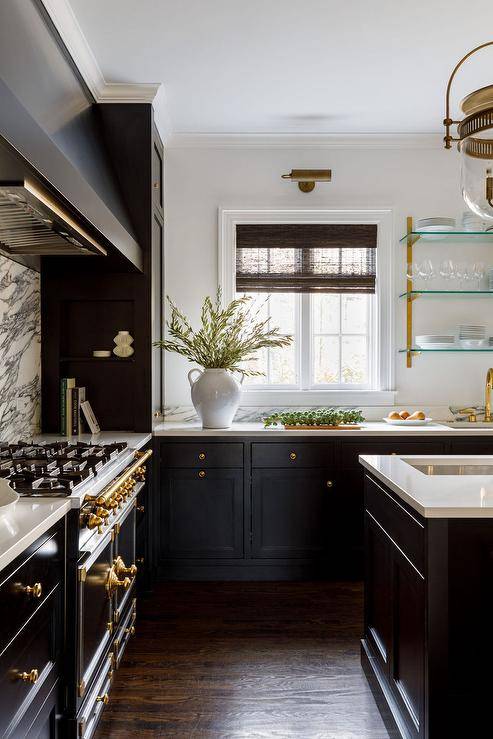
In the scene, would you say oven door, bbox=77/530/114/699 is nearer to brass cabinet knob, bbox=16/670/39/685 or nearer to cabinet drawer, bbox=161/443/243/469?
brass cabinet knob, bbox=16/670/39/685

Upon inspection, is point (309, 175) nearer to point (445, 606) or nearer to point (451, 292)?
point (451, 292)

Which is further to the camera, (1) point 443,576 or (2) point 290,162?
(2) point 290,162

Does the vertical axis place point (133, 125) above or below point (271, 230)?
above

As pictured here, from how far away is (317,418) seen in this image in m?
3.53

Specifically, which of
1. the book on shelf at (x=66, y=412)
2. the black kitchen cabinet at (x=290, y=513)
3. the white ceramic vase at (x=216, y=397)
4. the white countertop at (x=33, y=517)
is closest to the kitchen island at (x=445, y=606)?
the white countertop at (x=33, y=517)

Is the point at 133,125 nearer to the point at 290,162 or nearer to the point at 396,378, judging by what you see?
the point at 290,162

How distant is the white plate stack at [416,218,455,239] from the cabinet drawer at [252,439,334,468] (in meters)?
1.59

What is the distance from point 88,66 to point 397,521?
103 inches

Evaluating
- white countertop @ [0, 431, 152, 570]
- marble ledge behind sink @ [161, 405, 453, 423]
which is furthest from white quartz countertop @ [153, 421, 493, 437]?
white countertop @ [0, 431, 152, 570]

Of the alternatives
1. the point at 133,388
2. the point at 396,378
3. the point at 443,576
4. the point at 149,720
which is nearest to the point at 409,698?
the point at 443,576

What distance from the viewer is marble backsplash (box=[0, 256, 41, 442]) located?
2.72 m

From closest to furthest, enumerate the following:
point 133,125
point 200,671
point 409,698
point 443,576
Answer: point 443,576 → point 409,698 → point 200,671 → point 133,125

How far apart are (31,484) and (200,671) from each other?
121 centimetres

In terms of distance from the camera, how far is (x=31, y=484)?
1760mm
